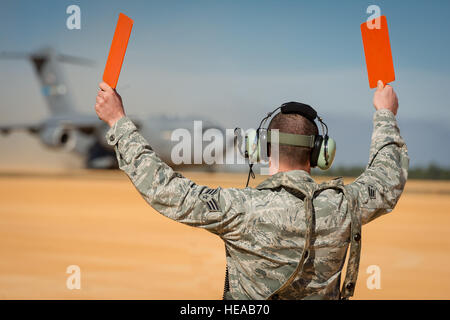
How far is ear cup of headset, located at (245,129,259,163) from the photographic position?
2.10 meters

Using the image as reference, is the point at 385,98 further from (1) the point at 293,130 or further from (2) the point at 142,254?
(2) the point at 142,254

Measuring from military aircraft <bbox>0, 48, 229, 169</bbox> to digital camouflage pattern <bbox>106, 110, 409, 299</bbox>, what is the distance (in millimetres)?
21633

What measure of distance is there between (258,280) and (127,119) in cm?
81

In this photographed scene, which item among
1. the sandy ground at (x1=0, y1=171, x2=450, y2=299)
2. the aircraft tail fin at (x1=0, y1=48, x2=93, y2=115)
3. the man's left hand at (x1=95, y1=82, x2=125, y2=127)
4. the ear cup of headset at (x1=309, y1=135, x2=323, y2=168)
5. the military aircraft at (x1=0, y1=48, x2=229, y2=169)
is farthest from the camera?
the aircraft tail fin at (x1=0, y1=48, x2=93, y2=115)

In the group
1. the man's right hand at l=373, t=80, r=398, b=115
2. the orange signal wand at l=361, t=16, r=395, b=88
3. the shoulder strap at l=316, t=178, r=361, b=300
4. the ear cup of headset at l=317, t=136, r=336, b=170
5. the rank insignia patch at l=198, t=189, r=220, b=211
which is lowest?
the shoulder strap at l=316, t=178, r=361, b=300

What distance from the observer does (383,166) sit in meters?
1.96

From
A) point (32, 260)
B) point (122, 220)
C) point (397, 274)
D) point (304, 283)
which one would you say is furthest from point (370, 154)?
point (122, 220)

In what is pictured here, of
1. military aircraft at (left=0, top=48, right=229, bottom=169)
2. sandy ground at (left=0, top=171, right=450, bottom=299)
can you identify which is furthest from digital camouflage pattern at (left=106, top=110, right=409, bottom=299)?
military aircraft at (left=0, top=48, right=229, bottom=169)

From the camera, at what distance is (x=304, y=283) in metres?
1.89

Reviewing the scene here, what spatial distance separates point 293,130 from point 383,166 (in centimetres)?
41

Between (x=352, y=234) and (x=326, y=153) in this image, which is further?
(x=326, y=153)

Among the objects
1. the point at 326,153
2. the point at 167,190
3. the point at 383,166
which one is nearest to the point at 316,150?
the point at 326,153

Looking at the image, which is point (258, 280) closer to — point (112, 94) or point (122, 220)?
point (112, 94)

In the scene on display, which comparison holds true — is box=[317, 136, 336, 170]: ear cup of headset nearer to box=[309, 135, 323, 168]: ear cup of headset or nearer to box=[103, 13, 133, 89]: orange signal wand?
box=[309, 135, 323, 168]: ear cup of headset
